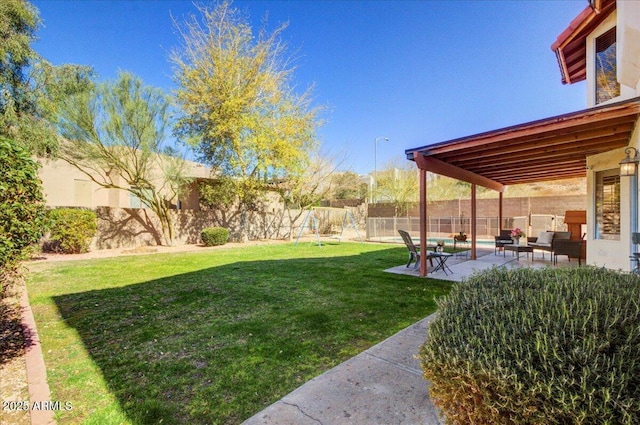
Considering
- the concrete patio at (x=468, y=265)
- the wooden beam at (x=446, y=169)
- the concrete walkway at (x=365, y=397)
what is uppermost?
the wooden beam at (x=446, y=169)

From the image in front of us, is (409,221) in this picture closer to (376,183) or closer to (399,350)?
(376,183)

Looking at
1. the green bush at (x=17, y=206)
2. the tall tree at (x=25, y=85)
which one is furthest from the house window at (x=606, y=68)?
the tall tree at (x=25, y=85)

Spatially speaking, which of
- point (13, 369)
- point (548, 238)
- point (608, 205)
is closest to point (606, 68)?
point (608, 205)

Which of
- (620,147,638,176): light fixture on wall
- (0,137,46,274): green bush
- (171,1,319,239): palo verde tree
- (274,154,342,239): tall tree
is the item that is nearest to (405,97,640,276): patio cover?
(620,147,638,176): light fixture on wall

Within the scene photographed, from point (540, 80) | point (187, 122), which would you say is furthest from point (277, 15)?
point (540, 80)

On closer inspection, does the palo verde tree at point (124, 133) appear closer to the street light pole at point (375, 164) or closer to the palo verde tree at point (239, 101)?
the palo verde tree at point (239, 101)

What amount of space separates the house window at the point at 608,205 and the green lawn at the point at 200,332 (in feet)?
12.4

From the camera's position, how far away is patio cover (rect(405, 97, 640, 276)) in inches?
188

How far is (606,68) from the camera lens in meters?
6.57

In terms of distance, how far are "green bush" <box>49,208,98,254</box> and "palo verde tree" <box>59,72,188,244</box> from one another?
4.58ft

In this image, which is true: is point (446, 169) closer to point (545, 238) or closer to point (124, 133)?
point (545, 238)

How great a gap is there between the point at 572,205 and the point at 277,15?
58.3 ft

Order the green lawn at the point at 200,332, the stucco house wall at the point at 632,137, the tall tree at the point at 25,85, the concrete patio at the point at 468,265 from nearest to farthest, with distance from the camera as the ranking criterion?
the green lawn at the point at 200,332
the stucco house wall at the point at 632,137
the concrete patio at the point at 468,265
the tall tree at the point at 25,85

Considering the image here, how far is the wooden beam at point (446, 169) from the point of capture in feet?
22.4
